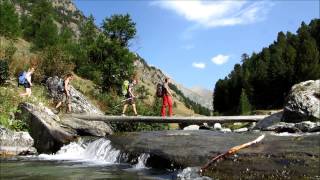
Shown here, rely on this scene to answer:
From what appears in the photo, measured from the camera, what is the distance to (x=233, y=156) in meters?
13.6

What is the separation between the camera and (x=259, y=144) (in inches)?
595

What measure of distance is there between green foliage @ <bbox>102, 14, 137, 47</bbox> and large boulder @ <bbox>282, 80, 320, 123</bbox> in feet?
111

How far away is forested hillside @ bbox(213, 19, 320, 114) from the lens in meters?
91.0

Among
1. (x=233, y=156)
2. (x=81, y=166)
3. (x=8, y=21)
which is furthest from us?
(x=8, y=21)

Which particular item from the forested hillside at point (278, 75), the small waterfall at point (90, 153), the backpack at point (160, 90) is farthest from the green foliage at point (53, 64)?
the forested hillside at point (278, 75)

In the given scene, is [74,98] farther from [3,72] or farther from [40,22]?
[40,22]

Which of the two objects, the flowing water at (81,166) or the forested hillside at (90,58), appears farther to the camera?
the forested hillside at (90,58)

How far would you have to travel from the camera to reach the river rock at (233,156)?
12.1m

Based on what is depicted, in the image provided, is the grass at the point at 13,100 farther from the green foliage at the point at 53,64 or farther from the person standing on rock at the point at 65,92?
the green foliage at the point at 53,64

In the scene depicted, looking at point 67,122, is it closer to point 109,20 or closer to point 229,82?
point 109,20

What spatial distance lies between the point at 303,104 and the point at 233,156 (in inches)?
366

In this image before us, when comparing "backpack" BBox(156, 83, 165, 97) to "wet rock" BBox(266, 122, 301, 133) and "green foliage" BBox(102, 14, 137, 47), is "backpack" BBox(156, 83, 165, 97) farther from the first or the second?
"green foliage" BBox(102, 14, 137, 47)

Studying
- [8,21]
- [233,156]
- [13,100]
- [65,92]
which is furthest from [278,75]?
[233,156]

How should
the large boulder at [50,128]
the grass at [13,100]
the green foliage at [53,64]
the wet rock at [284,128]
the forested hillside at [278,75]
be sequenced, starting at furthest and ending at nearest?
the forested hillside at [278,75] < the green foliage at [53,64] < the grass at [13,100] < the large boulder at [50,128] < the wet rock at [284,128]
